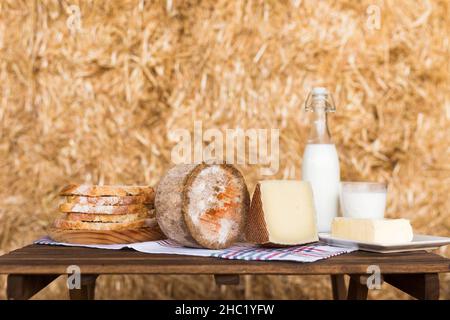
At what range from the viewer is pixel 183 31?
6.48 feet

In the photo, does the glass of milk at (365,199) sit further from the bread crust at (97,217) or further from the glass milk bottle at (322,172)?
the bread crust at (97,217)

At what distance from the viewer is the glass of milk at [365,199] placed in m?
1.32

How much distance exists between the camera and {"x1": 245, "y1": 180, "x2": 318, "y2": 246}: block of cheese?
1207 millimetres

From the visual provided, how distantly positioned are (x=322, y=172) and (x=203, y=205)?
0.37m

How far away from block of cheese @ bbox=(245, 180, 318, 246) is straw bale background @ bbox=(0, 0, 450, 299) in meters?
0.69

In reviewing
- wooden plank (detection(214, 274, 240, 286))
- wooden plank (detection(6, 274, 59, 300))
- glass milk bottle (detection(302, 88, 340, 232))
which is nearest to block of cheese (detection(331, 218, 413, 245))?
glass milk bottle (detection(302, 88, 340, 232))

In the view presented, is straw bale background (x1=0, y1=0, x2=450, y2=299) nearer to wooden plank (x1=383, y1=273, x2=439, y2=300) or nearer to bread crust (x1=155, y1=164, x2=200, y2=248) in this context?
bread crust (x1=155, y1=164, x2=200, y2=248)

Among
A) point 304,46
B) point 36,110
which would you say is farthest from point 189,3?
point 36,110

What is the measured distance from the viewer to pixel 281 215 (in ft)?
4.02

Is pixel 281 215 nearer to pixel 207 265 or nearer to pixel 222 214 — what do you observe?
pixel 222 214

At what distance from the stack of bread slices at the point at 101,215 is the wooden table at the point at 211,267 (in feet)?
0.49

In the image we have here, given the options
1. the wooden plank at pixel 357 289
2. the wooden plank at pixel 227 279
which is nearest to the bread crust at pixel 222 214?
the wooden plank at pixel 227 279
